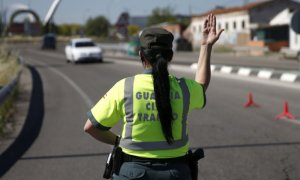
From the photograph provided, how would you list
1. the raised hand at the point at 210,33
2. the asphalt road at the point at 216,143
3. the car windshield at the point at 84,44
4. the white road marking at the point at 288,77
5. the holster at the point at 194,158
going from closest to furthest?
the holster at the point at 194,158, the raised hand at the point at 210,33, the asphalt road at the point at 216,143, the white road marking at the point at 288,77, the car windshield at the point at 84,44

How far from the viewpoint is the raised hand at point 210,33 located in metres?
3.38

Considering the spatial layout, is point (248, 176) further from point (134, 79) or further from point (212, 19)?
point (134, 79)

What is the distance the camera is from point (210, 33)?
135 inches

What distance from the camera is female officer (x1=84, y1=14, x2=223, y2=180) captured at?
2910 mm

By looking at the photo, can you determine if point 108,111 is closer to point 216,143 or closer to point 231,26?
point 216,143

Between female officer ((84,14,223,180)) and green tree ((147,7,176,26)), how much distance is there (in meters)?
149

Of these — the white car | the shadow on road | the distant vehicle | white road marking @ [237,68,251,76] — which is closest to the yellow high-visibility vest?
the shadow on road

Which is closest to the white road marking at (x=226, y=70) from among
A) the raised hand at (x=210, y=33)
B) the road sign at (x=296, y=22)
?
the road sign at (x=296, y=22)

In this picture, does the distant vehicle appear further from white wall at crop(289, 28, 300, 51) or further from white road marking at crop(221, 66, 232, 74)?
white road marking at crop(221, 66, 232, 74)

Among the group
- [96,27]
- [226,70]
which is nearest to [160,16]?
[96,27]

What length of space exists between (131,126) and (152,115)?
13 cm

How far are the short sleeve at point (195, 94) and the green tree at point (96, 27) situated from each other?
14728 cm

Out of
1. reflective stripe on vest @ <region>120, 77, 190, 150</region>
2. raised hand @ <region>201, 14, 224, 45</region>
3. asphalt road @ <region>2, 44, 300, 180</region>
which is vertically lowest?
asphalt road @ <region>2, 44, 300, 180</region>

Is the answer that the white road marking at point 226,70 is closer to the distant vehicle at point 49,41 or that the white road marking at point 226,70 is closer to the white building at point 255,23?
the white building at point 255,23
